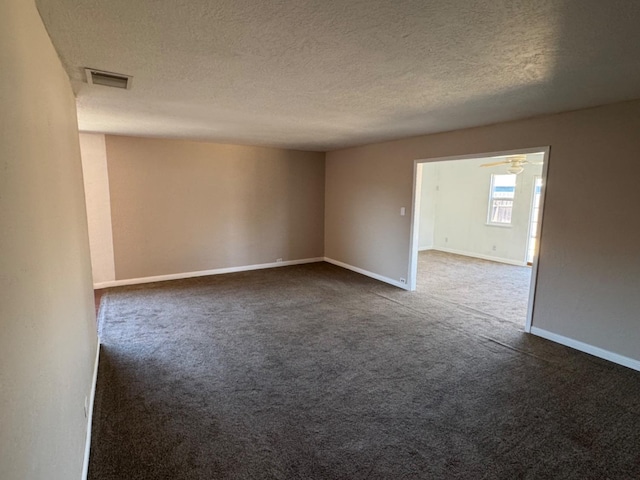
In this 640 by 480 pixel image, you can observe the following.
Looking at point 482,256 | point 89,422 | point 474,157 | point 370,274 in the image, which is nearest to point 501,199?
point 482,256

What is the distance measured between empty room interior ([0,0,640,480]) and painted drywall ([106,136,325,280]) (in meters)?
0.05

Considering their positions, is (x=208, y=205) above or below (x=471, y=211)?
above

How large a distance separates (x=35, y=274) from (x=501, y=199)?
8.23 m

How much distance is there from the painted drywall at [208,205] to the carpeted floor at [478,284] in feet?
8.36

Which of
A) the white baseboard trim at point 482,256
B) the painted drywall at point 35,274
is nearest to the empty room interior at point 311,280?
the painted drywall at point 35,274

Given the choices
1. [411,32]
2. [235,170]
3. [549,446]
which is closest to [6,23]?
[411,32]

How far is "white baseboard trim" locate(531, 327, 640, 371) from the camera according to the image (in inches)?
121

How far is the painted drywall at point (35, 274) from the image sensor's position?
936 millimetres

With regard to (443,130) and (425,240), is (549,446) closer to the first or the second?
(443,130)

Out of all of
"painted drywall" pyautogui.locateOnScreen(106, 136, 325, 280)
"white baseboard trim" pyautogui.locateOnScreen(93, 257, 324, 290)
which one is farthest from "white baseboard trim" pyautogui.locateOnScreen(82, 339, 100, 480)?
"painted drywall" pyautogui.locateOnScreen(106, 136, 325, 280)

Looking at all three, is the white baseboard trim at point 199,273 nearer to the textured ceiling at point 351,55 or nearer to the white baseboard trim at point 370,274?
the white baseboard trim at point 370,274

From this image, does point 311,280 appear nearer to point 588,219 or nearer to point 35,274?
point 588,219

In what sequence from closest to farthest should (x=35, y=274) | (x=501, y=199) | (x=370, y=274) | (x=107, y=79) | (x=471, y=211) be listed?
(x=35, y=274), (x=107, y=79), (x=370, y=274), (x=501, y=199), (x=471, y=211)

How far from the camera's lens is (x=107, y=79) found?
2551 mm
